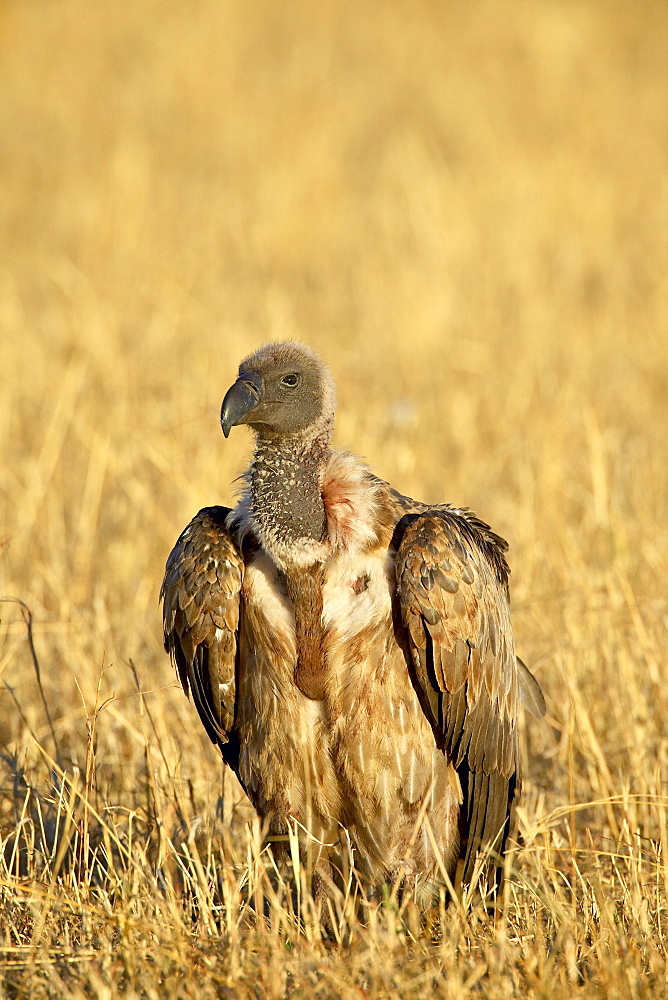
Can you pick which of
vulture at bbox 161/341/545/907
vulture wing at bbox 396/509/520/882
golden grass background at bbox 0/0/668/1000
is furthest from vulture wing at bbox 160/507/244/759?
vulture wing at bbox 396/509/520/882

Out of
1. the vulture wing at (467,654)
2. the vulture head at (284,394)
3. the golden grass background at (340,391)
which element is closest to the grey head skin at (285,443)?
the vulture head at (284,394)

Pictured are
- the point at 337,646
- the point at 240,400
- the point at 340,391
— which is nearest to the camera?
the point at 240,400

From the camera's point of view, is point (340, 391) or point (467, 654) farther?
point (340, 391)

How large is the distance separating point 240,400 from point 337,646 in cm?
79

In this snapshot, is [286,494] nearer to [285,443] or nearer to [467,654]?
[285,443]

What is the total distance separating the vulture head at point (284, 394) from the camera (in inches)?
140

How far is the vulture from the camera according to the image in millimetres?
3570

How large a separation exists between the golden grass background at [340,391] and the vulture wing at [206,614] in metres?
0.28

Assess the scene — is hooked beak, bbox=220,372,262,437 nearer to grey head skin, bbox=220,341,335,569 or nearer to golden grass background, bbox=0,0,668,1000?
grey head skin, bbox=220,341,335,569

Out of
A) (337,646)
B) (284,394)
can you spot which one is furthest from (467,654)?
(284,394)

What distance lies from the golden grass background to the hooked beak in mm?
890

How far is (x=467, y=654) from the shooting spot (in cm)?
355

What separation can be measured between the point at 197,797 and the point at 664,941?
188 cm

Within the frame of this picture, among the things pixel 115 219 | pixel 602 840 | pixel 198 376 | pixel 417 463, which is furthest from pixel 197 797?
pixel 115 219
